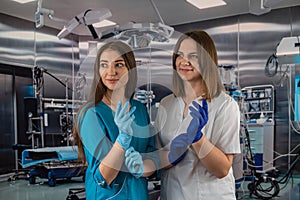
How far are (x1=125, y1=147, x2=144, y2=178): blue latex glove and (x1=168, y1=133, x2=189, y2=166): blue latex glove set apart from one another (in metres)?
0.11

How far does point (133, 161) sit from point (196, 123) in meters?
0.22

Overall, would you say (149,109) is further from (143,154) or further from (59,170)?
(59,170)

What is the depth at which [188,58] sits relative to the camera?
0.97 metres

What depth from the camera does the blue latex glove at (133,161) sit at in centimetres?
87

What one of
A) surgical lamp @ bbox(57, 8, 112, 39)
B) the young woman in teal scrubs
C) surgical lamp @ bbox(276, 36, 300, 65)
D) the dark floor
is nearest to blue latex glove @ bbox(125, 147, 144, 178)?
the young woman in teal scrubs

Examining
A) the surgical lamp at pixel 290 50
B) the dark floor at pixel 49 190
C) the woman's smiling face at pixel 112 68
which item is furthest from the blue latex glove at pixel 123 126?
the dark floor at pixel 49 190

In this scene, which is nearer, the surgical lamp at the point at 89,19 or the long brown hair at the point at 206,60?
the long brown hair at the point at 206,60

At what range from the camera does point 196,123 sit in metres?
0.88

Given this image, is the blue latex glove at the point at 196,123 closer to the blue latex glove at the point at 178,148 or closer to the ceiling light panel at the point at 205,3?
the blue latex glove at the point at 178,148

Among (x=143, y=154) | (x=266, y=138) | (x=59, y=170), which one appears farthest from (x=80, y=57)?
(x=266, y=138)

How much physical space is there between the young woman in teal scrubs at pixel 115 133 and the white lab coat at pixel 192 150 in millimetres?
82

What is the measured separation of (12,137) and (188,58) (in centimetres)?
490

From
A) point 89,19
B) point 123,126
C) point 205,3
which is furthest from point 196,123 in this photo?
point 205,3

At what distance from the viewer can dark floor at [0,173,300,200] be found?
357 cm
